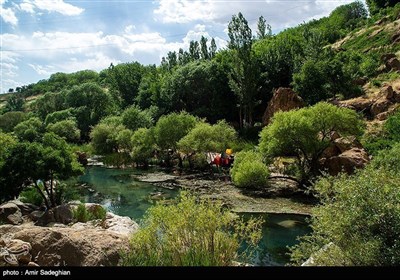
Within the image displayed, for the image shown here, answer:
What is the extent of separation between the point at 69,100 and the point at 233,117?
38.9 metres

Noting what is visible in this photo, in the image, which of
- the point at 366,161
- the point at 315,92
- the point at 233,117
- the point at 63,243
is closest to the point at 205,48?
the point at 233,117

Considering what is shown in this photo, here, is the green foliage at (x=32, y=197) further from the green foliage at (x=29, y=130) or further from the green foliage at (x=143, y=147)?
the green foliage at (x=29, y=130)

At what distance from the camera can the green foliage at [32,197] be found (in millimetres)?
21719

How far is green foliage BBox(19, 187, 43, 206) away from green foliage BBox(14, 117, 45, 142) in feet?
106

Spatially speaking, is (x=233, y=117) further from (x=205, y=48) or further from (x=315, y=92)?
(x=205, y=48)

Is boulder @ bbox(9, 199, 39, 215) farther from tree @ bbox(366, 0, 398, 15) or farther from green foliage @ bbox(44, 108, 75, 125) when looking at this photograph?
tree @ bbox(366, 0, 398, 15)

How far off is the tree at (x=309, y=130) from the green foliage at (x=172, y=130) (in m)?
14.8

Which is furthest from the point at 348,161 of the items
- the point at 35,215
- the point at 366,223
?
the point at 35,215

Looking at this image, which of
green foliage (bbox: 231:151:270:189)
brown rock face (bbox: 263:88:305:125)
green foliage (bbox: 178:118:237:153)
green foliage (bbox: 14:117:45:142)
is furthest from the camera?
green foliage (bbox: 14:117:45:142)

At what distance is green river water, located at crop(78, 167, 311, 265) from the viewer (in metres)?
15.6

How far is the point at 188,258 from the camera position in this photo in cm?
785

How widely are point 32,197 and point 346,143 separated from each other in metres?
22.2

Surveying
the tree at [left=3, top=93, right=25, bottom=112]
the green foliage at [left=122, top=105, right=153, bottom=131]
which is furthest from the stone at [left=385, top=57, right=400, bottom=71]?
Result: the tree at [left=3, top=93, right=25, bottom=112]

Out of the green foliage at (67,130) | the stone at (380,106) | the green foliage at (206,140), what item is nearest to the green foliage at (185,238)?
the green foliage at (206,140)
